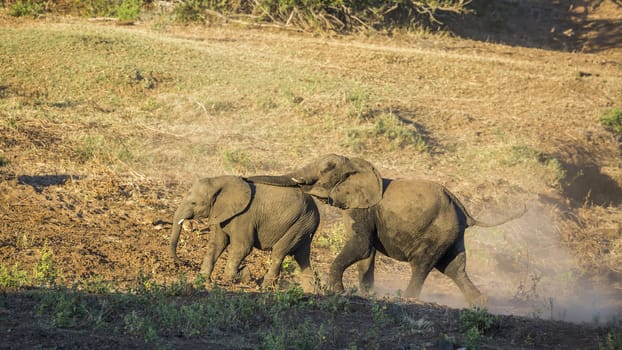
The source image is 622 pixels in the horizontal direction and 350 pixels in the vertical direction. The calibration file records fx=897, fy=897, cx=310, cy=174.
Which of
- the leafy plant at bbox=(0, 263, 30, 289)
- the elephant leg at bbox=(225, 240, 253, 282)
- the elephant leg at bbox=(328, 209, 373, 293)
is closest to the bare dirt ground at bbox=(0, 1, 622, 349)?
the elephant leg at bbox=(225, 240, 253, 282)

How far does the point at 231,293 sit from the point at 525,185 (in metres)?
7.01

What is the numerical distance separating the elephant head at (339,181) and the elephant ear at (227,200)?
22 centimetres

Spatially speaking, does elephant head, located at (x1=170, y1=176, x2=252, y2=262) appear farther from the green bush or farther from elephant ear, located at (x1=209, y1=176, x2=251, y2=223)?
the green bush

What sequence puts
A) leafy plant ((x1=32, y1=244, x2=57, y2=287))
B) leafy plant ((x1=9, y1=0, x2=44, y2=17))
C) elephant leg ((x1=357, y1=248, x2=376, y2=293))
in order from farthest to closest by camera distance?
leafy plant ((x1=9, y1=0, x2=44, y2=17))
elephant leg ((x1=357, y1=248, x2=376, y2=293))
leafy plant ((x1=32, y1=244, x2=57, y2=287))

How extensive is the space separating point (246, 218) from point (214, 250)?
1.57 ft

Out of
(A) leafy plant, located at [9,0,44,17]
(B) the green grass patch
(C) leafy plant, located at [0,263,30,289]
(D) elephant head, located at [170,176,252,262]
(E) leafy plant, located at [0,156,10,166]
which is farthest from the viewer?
(A) leafy plant, located at [9,0,44,17]

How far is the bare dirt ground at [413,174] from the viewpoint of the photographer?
293 inches

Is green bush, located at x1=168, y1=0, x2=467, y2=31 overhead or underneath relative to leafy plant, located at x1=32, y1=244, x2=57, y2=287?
overhead

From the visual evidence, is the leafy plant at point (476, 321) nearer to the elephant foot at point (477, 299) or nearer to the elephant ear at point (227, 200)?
the elephant foot at point (477, 299)

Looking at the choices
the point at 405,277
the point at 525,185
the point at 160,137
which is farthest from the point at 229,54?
the point at 405,277

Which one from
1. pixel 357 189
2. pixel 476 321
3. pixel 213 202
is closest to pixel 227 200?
pixel 213 202

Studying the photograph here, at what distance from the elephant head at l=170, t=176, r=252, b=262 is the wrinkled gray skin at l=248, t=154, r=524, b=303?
27 centimetres

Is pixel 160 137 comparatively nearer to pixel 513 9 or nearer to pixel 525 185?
pixel 525 185

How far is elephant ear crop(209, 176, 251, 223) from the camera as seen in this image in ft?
28.9
